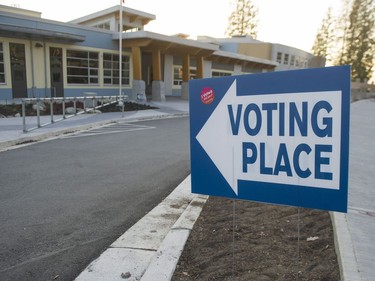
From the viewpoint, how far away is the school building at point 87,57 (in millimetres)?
22578

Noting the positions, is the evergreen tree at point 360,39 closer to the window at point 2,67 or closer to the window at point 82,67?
the window at point 82,67

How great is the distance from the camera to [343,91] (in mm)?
2441

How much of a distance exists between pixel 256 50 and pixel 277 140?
57.0m

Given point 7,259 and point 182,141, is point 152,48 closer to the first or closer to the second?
point 182,141

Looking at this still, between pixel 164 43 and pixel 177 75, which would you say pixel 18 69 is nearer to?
pixel 164 43

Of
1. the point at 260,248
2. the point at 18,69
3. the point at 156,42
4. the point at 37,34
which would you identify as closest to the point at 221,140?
the point at 260,248

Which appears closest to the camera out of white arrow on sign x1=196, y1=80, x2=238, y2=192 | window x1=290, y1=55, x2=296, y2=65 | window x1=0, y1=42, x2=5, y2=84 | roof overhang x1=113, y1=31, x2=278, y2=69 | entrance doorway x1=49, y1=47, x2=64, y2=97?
white arrow on sign x1=196, y1=80, x2=238, y2=192

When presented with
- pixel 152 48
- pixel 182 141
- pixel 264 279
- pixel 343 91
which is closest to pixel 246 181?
pixel 264 279

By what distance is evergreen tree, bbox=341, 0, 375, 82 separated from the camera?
192 feet

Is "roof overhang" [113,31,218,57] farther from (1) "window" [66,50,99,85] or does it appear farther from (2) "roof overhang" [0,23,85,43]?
(2) "roof overhang" [0,23,85,43]

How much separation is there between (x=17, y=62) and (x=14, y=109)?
242 inches

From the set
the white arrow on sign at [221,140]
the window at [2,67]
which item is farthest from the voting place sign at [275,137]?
the window at [2,67]

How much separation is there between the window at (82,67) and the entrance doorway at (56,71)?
2.08ft

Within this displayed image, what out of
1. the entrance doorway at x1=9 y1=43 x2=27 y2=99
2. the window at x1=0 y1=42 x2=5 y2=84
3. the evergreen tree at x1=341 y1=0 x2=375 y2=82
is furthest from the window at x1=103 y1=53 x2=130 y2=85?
the evergreen tree at x1=341 y1=0 x2=375 y2=82
